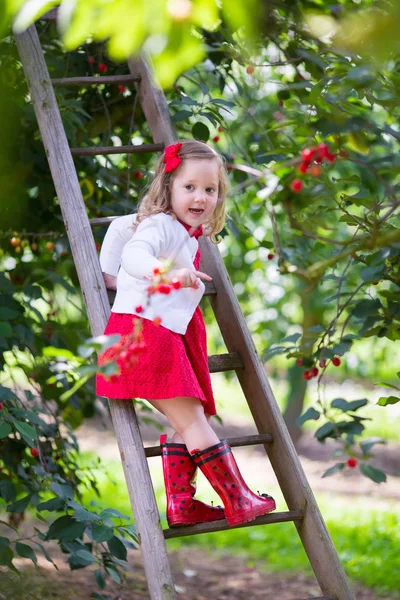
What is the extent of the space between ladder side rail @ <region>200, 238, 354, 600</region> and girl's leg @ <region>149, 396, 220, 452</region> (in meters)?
0.32

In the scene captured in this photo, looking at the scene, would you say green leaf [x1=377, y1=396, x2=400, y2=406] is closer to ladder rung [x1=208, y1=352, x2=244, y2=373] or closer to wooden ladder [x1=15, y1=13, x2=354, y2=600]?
wooden ladder [x1=15, y1=13, x2=354, y2=600]

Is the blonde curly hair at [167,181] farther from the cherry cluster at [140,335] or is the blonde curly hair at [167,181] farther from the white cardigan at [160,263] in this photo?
the cherry cluster at [140,335]

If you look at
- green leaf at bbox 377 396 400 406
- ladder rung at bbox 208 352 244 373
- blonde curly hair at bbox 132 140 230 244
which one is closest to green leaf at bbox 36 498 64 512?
ladder rung at bbox 208 352 244 373

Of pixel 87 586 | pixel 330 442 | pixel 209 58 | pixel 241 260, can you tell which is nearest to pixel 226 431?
pixel 330 442

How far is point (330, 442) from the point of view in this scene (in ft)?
31.3

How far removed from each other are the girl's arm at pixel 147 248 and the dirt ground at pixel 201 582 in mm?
2015

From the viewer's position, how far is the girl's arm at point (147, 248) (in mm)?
2234

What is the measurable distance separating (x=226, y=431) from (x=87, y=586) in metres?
6.04

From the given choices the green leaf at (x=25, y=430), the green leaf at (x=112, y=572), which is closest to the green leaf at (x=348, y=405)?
the green leaf at (x=112, y=572)

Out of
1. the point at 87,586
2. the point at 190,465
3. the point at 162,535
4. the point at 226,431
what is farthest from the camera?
the point at 226,431

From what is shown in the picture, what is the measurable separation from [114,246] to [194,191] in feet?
1.20

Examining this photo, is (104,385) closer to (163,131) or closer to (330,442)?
(163,131)

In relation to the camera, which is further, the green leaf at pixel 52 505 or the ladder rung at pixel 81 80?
the ladder rung at pixel 81 80

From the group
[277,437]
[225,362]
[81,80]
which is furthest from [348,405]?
[81,80]
